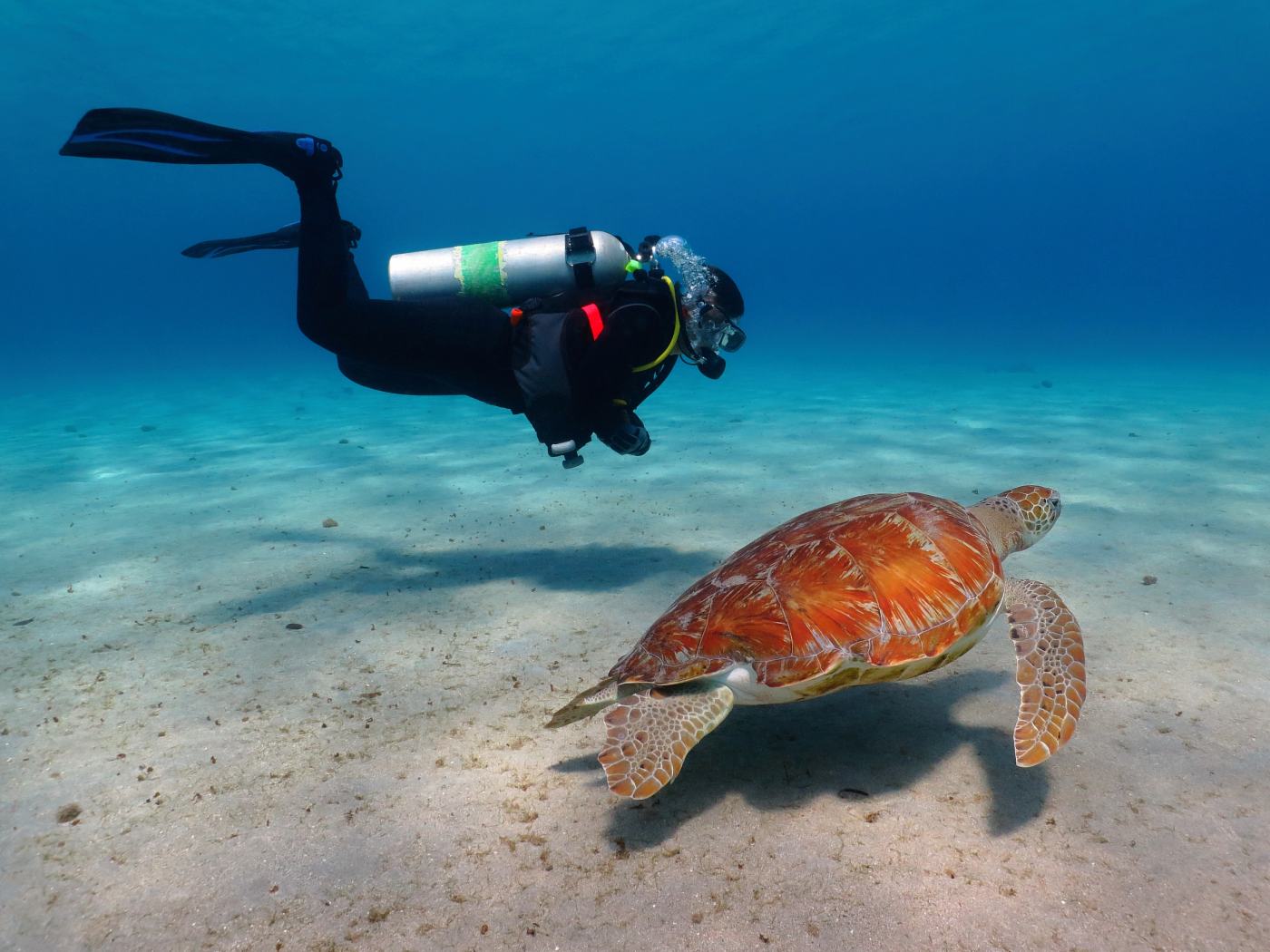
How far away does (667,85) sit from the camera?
69.9 metres

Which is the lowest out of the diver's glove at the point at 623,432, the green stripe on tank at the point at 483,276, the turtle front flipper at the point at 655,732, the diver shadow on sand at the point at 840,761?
the diver shadow on sand at the point at 840,761

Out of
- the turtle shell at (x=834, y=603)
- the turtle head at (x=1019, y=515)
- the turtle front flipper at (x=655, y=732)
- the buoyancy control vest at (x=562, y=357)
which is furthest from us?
the buoyancy control vest at (x=562, y=357)

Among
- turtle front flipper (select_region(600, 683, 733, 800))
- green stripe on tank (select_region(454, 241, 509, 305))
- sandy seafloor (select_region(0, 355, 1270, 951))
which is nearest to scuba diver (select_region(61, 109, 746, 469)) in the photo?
green stripe on tank (select_region(454, 241, 509, 305))

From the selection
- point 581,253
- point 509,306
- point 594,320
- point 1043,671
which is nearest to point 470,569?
point 509,306

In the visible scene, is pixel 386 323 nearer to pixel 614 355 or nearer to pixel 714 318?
pixel 614 355

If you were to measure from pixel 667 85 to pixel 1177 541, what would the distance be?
78.5 m

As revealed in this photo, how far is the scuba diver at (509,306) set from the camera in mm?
4207

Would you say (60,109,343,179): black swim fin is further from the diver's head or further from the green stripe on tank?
the diver's head

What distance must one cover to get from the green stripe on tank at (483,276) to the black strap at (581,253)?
527 mm

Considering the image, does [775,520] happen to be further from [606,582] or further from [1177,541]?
[1177,541]

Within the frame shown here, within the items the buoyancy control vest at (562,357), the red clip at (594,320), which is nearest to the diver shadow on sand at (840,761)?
the buoyancy control vest at (562,357)

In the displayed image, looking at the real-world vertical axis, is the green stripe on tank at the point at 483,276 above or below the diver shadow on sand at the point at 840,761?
above

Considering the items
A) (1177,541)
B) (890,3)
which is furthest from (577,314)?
(890,3)

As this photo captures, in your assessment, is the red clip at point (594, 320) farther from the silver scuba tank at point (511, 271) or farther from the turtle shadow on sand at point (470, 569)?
the turtle shadow on sand at point (470, 569)
